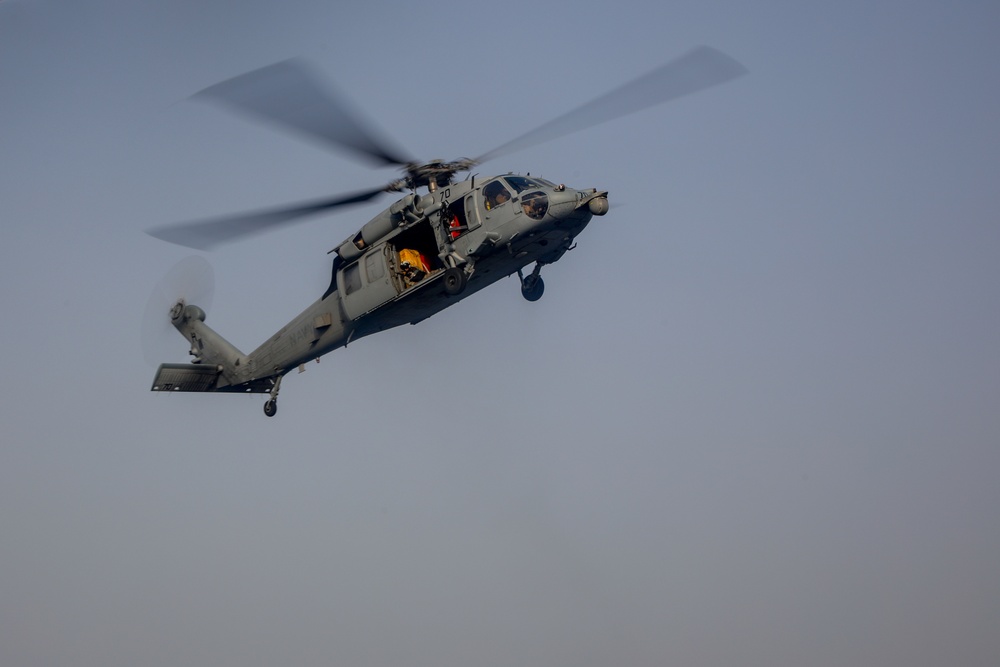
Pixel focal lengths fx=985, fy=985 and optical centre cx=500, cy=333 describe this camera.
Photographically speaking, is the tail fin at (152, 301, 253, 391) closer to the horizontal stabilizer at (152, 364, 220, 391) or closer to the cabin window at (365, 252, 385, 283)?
the horizontal stabilizer at (152, 364, 220, 391)

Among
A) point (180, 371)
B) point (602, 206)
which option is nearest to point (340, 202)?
point (602, 206)

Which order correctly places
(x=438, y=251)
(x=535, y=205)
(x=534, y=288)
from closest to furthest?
(x=535, y=205), (x=438, y=251), (x=534, y=288)

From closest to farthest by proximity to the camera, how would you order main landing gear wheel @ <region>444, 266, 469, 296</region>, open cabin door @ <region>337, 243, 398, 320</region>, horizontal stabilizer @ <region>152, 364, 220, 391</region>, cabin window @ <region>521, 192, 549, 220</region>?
cabin window @ <region>521, 192, 549, 220</region> → main landing gear wheel @ <region>444, 266, 469, 296</region> → open cabin door @ <region>337, 243, 398, 320</region> → horizontal stabilizer @ <region>152, 364, 220, 391</region>

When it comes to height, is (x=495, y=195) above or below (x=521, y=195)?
above

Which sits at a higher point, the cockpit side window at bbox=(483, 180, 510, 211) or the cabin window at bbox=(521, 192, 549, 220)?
the cockpit side window at bbox=(483, 180, 510, 211)

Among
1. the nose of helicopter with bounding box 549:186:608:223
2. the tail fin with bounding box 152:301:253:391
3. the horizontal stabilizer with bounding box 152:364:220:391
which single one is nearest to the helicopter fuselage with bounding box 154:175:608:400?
the nose of helicopter with bounding box 549:186:608:223

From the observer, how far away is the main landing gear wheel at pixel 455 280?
20.2 metres

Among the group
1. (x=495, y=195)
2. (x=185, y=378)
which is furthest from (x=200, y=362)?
(x=495, y=195)

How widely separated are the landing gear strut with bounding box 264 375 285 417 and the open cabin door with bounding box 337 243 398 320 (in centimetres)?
378

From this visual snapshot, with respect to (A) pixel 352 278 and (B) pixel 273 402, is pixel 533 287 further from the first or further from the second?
(B) pixel 273 402

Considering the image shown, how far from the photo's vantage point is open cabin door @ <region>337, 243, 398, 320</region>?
21.2 metres

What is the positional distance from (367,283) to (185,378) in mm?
6442

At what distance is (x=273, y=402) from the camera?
24.7 meters

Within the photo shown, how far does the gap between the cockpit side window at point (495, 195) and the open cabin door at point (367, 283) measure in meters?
2.61
